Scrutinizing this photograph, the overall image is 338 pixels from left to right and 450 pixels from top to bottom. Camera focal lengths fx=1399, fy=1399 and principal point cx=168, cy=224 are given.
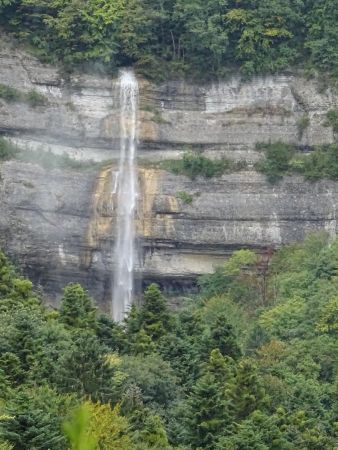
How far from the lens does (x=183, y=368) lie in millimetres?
41312

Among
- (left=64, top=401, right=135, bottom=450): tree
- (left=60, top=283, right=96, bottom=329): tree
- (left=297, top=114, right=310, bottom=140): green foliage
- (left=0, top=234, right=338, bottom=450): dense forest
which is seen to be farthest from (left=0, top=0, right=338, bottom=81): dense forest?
(left=64, top=401, right=135, bottom=450): tree

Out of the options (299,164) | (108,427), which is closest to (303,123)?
(299,164)

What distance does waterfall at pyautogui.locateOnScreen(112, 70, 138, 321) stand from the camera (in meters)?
56.6

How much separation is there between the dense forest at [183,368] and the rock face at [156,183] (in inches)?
101

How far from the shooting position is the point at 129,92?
5819 cm

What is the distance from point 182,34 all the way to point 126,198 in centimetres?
739

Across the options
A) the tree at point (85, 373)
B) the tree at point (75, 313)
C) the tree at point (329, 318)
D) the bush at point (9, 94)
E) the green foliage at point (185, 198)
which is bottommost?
the tree at point (85, 373)

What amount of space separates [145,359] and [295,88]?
21349 millimetres

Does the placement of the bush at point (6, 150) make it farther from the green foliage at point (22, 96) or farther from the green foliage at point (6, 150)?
the green foliage at point (22, 96)

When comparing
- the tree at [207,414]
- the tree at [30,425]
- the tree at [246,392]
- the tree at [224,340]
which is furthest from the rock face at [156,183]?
the tree at [30,425]

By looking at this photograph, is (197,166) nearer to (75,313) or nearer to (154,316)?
(154,316)

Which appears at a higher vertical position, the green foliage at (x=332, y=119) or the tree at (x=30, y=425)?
the green foliage at (x=332, y=119)

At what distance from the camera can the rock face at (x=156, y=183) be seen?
55938 mm

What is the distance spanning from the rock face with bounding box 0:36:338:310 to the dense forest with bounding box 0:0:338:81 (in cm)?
78
